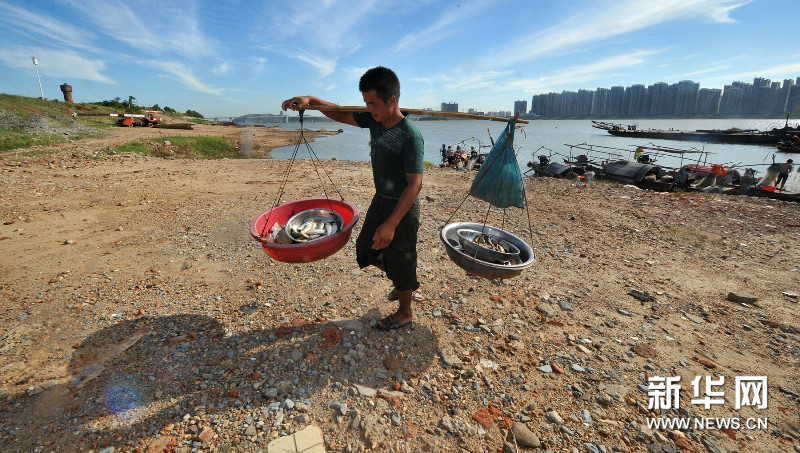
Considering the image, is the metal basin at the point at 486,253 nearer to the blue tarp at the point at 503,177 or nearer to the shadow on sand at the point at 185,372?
the blue tarp at the point at 503,177

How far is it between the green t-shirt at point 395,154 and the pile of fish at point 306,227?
2.24 ft

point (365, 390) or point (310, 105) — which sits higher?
point (310, 105)

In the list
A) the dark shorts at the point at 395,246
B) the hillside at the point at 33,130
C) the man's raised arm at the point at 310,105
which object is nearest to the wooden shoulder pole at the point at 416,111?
the man's raised arm at the point at 310,105

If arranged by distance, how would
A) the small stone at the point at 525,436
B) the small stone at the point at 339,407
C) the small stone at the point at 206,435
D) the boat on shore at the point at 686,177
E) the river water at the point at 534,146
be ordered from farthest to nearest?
1. the river water at the point at 534,146
2. the boat on shore at the point at 686,177
3. the small stone at the point at 339,407
4. the small stone at the point at 525,436
5. the small stone at the point at 206,435

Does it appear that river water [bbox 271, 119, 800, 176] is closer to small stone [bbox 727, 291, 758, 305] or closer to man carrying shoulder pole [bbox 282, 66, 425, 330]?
man carrying shoulder pole [bbox 282, 66, 425, 330]

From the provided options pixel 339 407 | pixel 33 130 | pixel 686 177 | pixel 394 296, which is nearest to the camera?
pixel 339 407

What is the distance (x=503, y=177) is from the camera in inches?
141

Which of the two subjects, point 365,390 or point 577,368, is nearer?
point 365,390

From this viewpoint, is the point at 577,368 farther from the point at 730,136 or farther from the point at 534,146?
the point at 730,136

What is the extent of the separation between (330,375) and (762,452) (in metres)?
3.07

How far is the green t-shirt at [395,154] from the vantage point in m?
2.51

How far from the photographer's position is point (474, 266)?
290cm

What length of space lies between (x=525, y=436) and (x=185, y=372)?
8.54 ft

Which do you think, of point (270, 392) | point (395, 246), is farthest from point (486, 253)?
point (270, 392)
